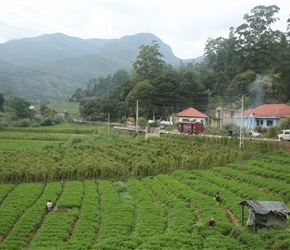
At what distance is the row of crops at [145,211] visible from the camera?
20.9 meters

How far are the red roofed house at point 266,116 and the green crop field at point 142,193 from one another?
611 inches

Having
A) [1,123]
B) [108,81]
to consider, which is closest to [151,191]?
[1,123]

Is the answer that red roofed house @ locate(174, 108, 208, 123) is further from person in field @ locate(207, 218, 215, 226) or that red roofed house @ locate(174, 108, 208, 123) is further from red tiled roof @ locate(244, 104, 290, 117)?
person in field @ locate(207, 218, 215, 226)

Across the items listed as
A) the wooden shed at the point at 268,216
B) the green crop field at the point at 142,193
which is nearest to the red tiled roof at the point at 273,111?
the green crop field at the point at 142,193

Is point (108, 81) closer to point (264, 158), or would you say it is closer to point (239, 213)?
point (264, 158)

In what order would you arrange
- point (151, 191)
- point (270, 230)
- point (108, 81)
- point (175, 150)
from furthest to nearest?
point (108, 81) → point (175, 150) → point (151, 191) → point (270, 230)

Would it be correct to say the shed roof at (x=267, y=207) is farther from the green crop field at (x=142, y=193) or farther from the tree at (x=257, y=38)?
the tree at (x=257, y=38)

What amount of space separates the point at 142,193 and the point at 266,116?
40070 mm

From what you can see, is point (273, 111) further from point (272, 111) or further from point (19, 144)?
point (19, 144)

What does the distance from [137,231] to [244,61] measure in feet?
248

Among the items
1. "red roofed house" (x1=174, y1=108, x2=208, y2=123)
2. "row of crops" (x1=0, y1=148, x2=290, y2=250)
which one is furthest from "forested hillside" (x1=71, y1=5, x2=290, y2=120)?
"row of crops" (x1=0, y1=148, x2=290, y2=250)

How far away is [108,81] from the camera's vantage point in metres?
175

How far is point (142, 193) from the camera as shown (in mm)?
33688

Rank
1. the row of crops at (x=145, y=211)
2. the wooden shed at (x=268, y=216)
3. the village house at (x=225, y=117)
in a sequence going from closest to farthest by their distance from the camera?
the row of crops at (x=145, y=211) → the wooden shed at (x=268, y=216) → the village house at (x=225, y=117)
